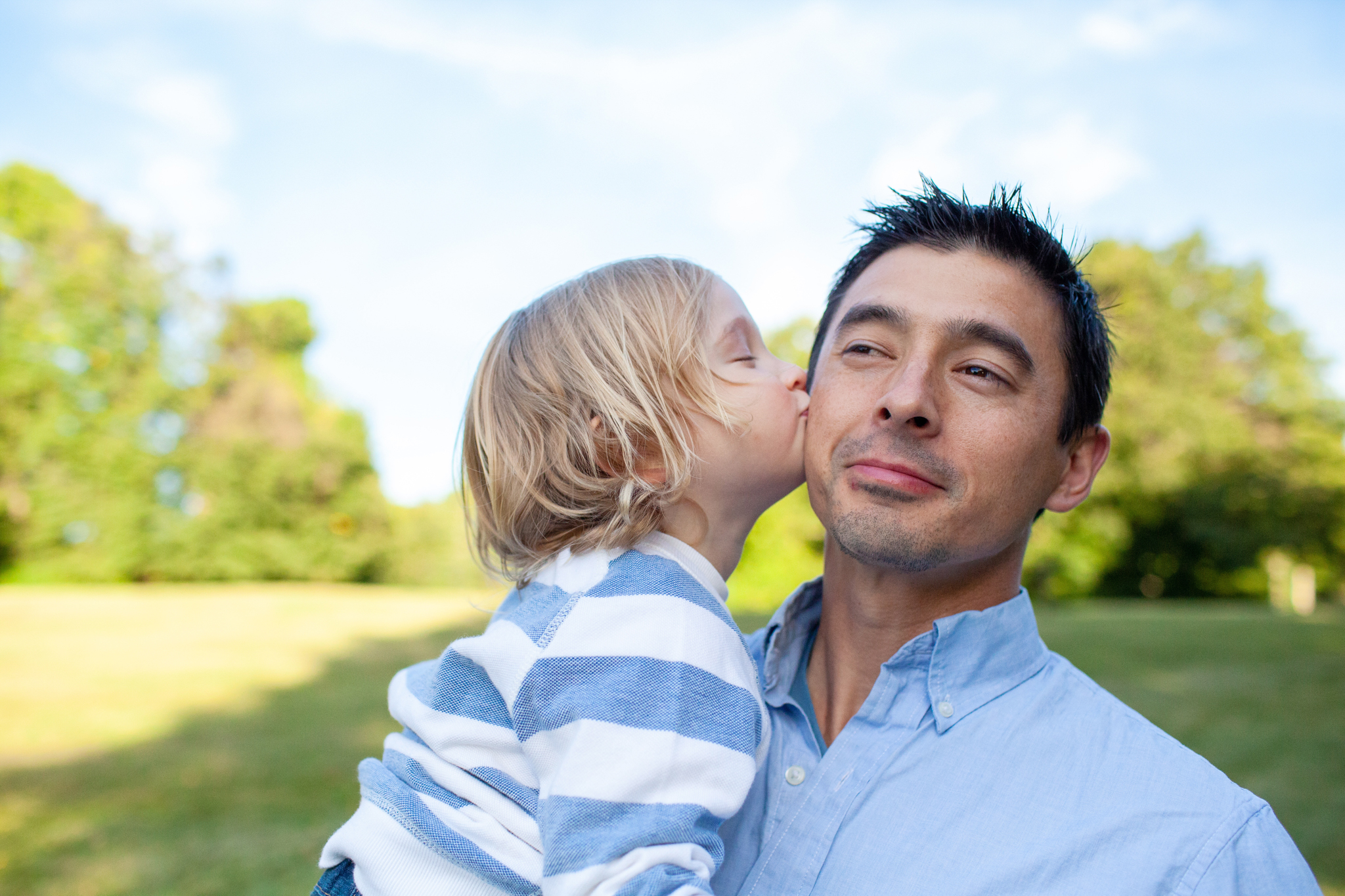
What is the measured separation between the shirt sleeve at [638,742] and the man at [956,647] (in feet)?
0.78

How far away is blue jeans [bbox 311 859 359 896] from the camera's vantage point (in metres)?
1.67

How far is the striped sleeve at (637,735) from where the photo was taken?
4.12 ft

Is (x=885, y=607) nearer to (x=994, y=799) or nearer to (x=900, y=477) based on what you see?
(x=900, y=477)

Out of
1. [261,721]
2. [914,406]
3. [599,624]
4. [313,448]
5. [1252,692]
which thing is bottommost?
[313,448]

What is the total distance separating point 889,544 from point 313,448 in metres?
29.1

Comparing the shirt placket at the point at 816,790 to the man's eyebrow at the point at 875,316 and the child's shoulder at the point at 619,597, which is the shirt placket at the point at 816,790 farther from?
the man's eyebrow at the point at 875,316

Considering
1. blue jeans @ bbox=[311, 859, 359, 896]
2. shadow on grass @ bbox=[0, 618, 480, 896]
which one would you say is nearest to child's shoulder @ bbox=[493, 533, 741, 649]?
blue jeans @ bbox=[311, 859, 359, 896]

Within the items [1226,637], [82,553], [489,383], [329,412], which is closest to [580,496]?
[489,383]

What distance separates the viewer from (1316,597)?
3027cm

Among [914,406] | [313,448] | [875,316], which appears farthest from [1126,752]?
[313,448]

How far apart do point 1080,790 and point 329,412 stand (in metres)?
32.1

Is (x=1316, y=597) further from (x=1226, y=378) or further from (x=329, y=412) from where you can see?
(x=329, y=412)

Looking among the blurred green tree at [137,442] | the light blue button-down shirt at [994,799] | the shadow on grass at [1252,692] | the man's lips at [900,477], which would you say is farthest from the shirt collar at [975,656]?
the blurred green tree at [137,442]

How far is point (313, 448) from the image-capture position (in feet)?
92.8
